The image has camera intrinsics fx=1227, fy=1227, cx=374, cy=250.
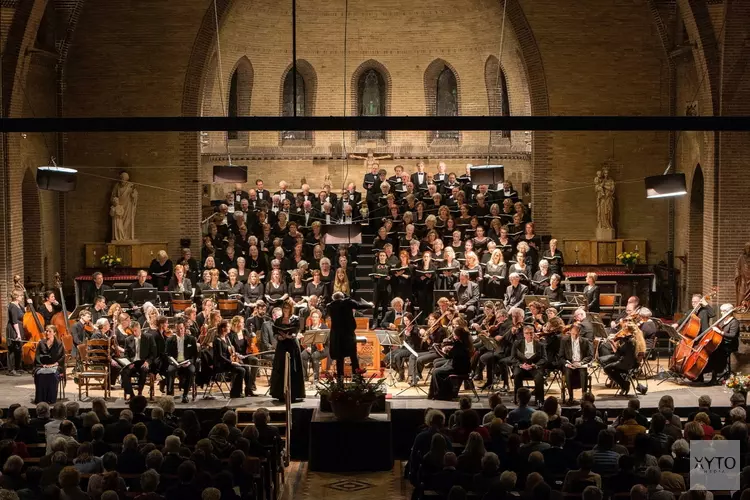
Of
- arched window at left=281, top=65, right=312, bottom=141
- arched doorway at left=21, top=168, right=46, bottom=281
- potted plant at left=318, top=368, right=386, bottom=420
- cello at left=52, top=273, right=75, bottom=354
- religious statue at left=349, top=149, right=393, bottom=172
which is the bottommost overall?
potted plant at left=318, top=368, right=386, bottom=420

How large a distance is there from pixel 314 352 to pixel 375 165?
1000cm

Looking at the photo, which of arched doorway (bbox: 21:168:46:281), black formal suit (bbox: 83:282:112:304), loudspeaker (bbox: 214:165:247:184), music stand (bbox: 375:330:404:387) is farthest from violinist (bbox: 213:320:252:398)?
arched doorway (bbox: 21:168:46:281)

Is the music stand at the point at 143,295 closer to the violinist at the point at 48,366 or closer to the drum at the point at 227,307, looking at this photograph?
the drum at the point at 227,307

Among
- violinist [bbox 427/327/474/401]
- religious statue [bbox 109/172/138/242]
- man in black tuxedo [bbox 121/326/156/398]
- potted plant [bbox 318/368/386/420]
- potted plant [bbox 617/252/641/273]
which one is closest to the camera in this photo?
potted plant [bbox 318/368/386/420]

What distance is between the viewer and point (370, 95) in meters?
32.9

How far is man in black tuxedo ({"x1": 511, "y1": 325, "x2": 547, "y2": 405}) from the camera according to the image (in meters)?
17.7

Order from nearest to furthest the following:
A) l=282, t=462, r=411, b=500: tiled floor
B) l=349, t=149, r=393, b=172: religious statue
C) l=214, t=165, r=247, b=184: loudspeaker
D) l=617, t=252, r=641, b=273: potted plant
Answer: l=282, t=462, r=411, b=500: tiled floor < l=214, t=165, r=247, b=184: loudspeaker < l=617, t=252, r=641, b=273: potted plant < l=349, t=149, r=393, b=172: religious statue

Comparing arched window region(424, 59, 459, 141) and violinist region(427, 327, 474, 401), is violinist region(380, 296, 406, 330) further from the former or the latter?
arched window region(424, 59, 459, 141)

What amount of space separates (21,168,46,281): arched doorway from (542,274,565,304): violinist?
10.0m

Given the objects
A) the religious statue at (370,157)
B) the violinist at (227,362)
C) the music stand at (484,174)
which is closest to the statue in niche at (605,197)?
the music stand at (484,174)

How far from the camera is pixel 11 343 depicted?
803 inches

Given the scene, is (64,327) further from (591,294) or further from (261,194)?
(591,294)

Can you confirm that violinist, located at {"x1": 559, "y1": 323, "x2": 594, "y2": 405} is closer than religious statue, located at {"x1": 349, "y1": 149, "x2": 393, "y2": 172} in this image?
Yes

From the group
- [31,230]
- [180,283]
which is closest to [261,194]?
[31,230]
